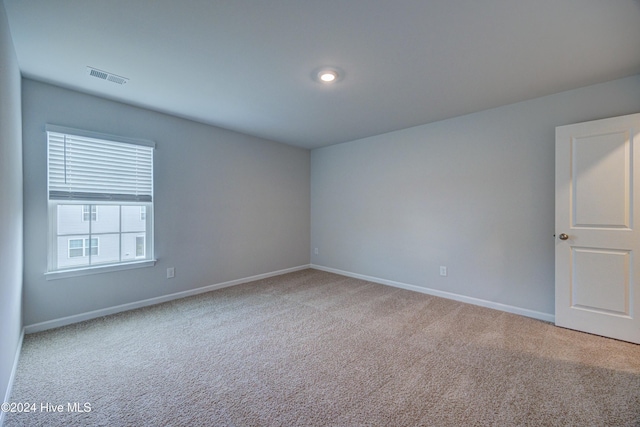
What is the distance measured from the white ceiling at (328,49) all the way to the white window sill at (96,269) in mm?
1862

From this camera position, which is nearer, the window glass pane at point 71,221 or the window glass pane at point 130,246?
the window glass pane at point 71,221

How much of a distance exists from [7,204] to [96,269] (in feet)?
4.66

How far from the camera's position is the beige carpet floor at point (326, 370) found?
1.62 meters

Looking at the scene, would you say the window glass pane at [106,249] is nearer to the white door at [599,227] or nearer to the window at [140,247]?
the window at [140,247]

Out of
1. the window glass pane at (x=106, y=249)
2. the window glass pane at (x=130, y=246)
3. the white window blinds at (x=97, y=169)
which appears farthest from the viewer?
the window glass pane at (x=130, y=246)

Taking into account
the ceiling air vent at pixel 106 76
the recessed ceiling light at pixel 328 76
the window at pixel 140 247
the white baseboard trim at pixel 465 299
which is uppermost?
the ceiling air vent at pixel 106 76

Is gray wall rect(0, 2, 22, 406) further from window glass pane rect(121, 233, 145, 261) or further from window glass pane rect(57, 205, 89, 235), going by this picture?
window glass pane rect(121, 233, 145, 261)

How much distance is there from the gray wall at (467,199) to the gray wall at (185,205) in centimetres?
103

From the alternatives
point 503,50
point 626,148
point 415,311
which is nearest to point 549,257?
point 626,148

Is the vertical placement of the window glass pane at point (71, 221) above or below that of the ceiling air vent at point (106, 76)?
below

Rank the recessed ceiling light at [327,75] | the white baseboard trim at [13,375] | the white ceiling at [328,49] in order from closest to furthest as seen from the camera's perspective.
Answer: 1. the white baseboard trim at [13,375]
2. the white ceiling at [328,49]
3. the recessed ceiling light at [327,75]

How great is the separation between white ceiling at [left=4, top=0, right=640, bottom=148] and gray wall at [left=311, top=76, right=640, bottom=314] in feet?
0.91

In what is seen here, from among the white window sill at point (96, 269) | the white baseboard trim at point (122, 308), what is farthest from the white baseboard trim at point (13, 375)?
the white window sill at point (96, 269)

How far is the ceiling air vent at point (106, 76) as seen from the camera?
2453 millimetres
